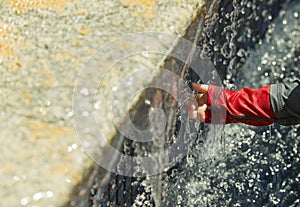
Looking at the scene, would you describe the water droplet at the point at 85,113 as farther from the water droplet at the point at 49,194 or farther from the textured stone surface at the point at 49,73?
the water droplet at the point at 49,194

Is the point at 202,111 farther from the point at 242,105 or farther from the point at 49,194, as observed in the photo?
the point at 49,194

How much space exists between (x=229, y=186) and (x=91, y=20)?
1.30m

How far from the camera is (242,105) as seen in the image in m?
1.74

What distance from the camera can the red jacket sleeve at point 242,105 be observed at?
172cm

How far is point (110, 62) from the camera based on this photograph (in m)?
1.43

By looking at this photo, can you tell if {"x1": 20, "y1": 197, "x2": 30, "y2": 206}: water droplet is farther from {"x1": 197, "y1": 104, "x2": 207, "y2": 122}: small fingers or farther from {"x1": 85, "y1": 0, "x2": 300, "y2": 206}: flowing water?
{"x1": 197, "y1": 104, "x2": 207, "y2": 122}: small fingers

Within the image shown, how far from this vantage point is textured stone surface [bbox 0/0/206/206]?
1.19 m

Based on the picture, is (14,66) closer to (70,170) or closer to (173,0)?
(70,170)

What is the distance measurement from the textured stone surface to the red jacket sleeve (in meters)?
0.29

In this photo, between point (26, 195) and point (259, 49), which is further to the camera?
point (259, 49)

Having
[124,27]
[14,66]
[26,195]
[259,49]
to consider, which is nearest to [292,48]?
[259,49]

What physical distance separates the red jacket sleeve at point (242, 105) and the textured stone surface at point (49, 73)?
0.94 feet

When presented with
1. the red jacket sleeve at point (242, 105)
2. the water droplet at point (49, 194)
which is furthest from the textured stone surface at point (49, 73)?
the red jacket sleeve at point (242, 105)

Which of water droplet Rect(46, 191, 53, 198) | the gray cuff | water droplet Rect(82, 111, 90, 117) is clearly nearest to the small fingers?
the gray cuff
